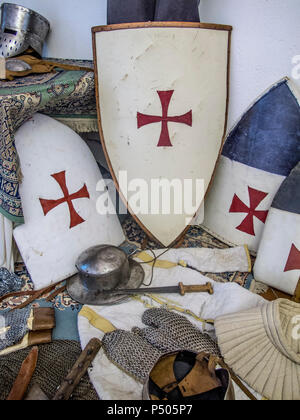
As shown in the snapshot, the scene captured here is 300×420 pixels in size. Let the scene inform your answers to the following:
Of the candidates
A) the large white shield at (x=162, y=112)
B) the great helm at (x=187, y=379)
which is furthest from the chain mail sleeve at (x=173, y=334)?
the large white shield at (x=162, y=112)

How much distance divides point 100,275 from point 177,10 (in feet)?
4.57

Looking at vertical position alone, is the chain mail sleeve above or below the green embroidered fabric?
below

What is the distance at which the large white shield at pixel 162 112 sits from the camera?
5.69ft

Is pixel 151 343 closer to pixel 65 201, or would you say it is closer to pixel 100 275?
pixel 100 275

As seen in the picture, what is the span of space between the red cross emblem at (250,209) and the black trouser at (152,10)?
0.97 meters

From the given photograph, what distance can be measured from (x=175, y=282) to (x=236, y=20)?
1.37 metres

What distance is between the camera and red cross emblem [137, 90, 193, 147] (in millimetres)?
1798

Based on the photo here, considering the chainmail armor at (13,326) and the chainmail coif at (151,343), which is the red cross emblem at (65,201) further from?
the chainmail coif at (151,343)

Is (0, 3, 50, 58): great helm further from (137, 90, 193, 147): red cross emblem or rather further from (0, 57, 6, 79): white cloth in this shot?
(137, 90, 193, 147): red cross emblem

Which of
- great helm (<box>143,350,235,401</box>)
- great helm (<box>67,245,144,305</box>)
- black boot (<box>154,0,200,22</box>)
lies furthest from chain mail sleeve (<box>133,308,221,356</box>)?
black boot (<box>154,0,200,22</box>)

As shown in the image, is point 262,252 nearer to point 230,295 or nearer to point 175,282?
point 230,295

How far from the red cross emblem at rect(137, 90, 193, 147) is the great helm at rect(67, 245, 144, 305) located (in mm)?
617

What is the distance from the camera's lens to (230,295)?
1.65 m
